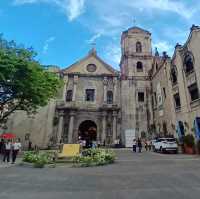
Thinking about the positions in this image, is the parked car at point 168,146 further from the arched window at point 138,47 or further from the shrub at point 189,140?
the arched window at point 138,47

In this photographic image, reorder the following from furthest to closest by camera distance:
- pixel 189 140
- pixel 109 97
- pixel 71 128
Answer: pixel 109 97 → pixel 71 128 → pixel 189 140

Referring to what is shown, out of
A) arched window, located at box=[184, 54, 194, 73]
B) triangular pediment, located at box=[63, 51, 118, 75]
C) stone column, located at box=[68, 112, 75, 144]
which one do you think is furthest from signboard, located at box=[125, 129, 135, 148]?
arched window, located at box=[184, 54, 194, 73]

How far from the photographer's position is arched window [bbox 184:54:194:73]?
20731mm

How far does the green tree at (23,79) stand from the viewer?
16.5 meters

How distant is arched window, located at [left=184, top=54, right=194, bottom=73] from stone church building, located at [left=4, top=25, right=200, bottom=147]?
3.36 ft

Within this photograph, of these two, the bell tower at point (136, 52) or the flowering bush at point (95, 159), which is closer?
the flowering bush at point (95, 159)

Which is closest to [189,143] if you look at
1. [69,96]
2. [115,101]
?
[115,101]

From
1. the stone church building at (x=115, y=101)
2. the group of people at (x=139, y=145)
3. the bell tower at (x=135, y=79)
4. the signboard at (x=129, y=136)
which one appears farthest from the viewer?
the bell tower at (x=135, y=79)

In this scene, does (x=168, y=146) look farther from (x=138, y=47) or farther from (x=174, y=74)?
(x=138, y=47)

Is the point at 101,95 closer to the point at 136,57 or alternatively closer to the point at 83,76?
the point at 83,76

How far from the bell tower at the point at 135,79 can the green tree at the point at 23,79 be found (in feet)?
44.1

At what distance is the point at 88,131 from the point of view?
32250 mm

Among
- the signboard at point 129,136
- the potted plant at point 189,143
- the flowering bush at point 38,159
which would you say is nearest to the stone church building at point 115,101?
the signboard at point 129,136

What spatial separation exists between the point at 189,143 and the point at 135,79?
15192 millimetres
